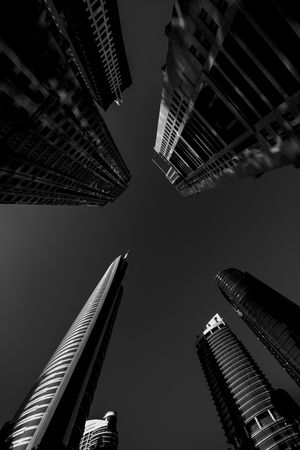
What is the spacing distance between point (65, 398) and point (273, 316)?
77.8 meters

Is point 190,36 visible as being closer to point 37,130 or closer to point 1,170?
point 37,130

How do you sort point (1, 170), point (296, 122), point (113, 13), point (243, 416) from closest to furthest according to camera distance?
1. point (296, 122)
2. point (1, 170)
3. point (113, 13)
4. point (243, 416)

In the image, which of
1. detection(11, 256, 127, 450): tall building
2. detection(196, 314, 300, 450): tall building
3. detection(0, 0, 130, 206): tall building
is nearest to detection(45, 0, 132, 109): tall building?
detection(0, 0, 130, 206): tall building

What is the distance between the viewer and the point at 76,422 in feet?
253

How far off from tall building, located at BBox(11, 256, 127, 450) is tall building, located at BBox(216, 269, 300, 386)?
6898cm

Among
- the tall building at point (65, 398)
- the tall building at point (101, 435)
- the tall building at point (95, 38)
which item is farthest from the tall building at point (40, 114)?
the tall building at point (101, 435)

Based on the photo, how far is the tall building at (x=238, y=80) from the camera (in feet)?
78.3

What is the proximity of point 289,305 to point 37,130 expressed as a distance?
4222 inches

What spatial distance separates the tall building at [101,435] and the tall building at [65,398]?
175 ft

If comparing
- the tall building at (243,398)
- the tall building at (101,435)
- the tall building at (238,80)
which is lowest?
the tall building at (243,398)

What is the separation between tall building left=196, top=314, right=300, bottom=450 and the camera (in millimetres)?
87938

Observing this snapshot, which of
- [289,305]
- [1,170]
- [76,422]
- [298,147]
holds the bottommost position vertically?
[289,305]

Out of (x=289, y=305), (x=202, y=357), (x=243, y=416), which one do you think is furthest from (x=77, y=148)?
(x=202, y=357)

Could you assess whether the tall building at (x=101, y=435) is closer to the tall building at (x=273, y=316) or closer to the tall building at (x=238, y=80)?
the tall building at (x=273, y=316)
